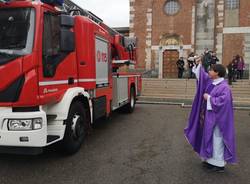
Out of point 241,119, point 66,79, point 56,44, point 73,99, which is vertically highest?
point 56,44

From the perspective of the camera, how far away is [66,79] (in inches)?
223

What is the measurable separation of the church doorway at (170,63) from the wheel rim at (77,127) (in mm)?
23869

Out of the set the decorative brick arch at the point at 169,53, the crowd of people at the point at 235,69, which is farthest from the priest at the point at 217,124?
the decorative brick arch at the point at 169,53

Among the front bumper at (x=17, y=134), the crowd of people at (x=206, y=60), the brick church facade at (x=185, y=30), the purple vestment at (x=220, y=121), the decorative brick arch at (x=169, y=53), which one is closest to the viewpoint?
the front bumper at (x=17, y=134)

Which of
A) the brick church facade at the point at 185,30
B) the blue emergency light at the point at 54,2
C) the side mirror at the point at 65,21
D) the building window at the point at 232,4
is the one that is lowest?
the side mirror at the point at 65,21

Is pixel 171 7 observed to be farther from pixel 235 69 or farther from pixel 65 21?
pixel 65 21

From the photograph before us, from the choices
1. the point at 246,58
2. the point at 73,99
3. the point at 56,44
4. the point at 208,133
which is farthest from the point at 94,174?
the point at 246,58

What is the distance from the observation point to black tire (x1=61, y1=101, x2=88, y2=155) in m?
5.59

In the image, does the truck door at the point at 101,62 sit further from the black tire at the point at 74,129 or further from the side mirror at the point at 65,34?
the side mirror at the point at 65,34

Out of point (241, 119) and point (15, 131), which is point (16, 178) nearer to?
point (15, 131)

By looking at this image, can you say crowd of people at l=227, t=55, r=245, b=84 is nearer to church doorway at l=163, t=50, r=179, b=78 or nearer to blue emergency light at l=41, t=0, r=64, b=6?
church doorway at l=163, t=50, r=179, b=78

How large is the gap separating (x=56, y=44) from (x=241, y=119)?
25.7ft

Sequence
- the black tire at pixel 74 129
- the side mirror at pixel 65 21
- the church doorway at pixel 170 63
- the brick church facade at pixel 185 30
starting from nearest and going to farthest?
the side mirror at pixel 65 21
the black tire at pixel 74 129
the brick church facade at pixel 185 30
the church doorway at pixel 170 63

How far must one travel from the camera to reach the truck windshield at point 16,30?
4699mm
